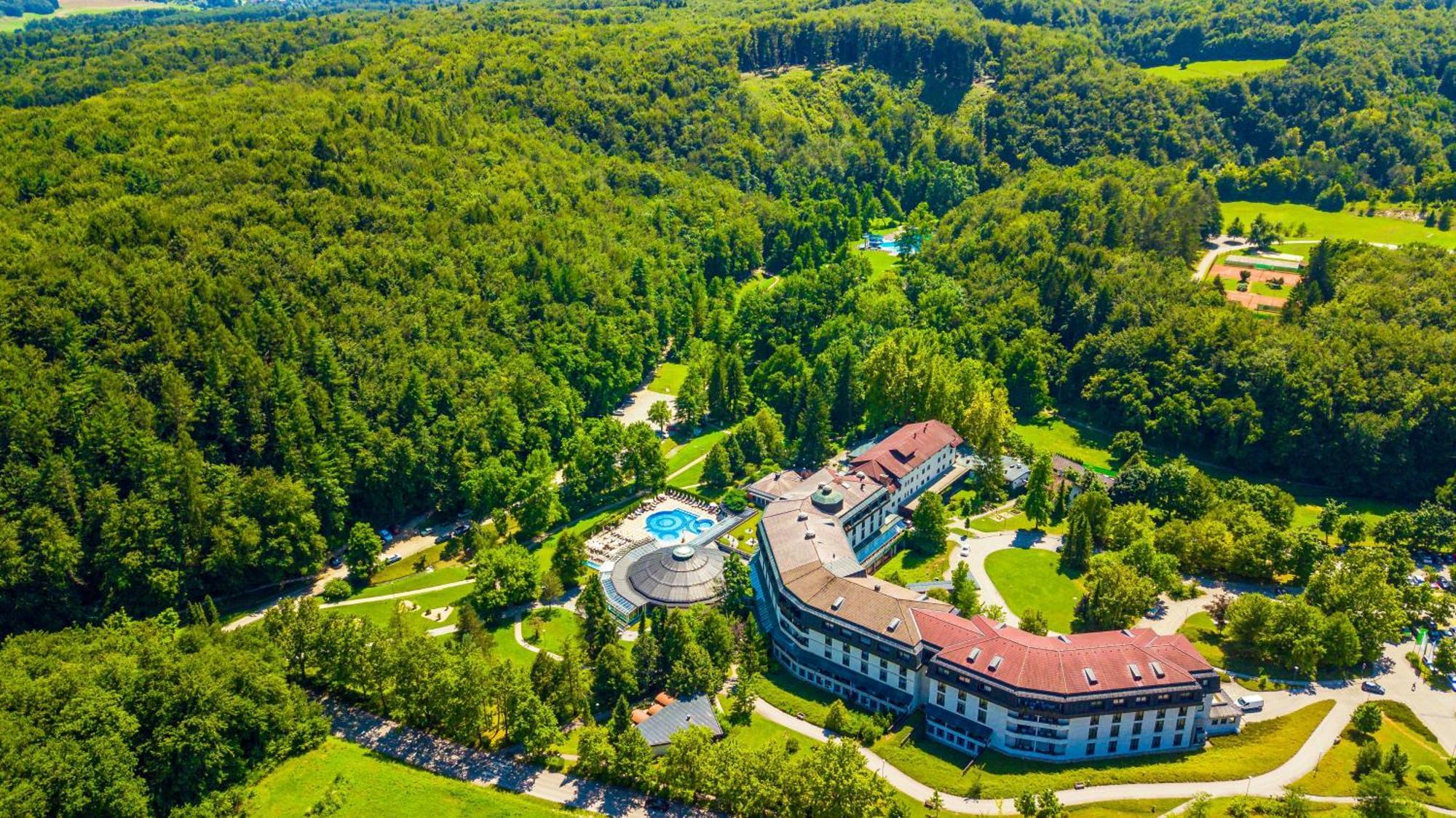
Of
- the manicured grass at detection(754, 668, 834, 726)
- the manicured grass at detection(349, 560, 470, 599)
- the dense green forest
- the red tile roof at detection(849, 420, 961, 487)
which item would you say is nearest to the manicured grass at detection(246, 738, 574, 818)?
the manicured grass at detection(754, 668, 834, 726)

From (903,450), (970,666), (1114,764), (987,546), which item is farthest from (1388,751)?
(903,450)

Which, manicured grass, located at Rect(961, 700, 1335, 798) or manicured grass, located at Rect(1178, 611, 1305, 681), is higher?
manicured grass, located at Rect(961, 700, 1335, 798)

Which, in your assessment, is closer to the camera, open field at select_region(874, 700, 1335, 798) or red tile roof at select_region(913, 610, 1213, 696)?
open field at select_region(874, 700, 1335, 798)

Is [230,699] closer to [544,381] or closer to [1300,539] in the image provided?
[544,381]

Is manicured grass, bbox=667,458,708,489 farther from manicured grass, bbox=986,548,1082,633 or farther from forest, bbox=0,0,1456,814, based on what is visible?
manicured grass, bbox=986,548,1082,633

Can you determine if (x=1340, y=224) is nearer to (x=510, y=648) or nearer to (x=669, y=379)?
(x=669, y=379)
